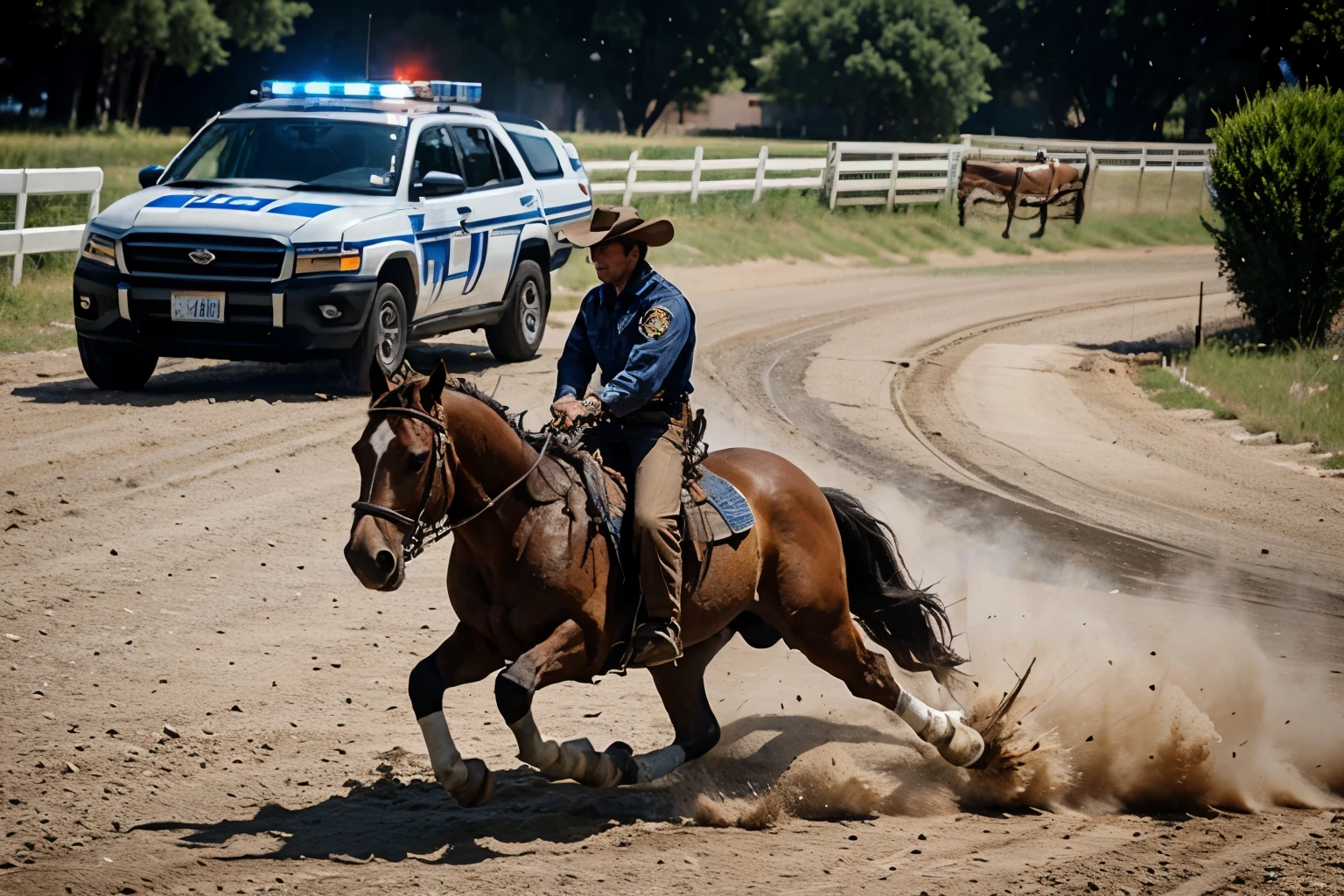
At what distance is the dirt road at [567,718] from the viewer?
5094 millimetres

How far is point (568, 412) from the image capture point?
16.9 feet

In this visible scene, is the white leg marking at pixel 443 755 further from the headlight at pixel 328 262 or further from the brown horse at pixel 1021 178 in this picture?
the brown horse at pixel 1021 178

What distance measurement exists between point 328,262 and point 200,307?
→ 3.48 ft

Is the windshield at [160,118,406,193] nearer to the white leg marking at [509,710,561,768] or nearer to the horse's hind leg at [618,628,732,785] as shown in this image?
the horse's hind leg at [618,628,732,785]

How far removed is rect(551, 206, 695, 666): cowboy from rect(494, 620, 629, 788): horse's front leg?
0.33 metres

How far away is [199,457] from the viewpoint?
33.8 feet

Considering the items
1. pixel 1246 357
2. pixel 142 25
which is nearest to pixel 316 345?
pixel 1246 357

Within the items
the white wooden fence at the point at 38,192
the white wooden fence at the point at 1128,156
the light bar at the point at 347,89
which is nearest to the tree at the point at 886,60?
the white wooden fence at the point at 1128,156

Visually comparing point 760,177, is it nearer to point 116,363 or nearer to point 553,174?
point 553,174

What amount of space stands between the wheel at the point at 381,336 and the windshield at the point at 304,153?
102 cm

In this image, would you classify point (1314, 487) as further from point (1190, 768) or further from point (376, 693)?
point (376, 693)

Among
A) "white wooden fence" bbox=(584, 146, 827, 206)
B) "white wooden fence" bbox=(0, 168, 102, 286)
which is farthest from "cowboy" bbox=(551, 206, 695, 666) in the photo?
"white wooden fence" bbox=(584, 146, 827, 206)

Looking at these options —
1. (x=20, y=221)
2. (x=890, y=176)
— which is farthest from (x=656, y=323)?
(x=890, y=176)

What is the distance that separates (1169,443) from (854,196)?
19173 millimetres
